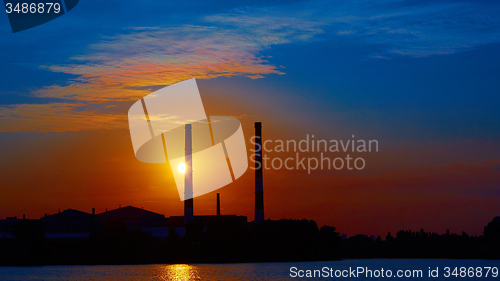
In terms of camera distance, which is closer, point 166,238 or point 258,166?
point 258,166

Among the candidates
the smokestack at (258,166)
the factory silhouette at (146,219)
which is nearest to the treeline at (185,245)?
the factory silhouette at (146,219)

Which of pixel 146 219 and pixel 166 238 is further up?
pixel 146 219

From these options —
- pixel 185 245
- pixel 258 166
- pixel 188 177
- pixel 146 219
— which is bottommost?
pixel 185 245

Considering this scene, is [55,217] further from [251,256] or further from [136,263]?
[251,256]

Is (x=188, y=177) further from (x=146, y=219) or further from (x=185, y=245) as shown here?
(x=146, y=219)

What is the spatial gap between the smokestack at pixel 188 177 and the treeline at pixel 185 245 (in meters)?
4.11

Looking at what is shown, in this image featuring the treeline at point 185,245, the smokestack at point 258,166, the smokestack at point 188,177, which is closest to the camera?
the treeline at point 185,245

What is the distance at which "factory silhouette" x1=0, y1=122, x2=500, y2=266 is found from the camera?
4001 inches

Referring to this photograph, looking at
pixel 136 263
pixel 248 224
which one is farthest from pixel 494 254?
pixel 136 263

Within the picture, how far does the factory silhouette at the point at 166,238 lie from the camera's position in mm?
101625

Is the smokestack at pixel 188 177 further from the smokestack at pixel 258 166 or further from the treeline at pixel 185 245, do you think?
the smokestack at pixel 258 166

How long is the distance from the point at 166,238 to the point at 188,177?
1237 cm

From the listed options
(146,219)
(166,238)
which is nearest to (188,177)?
(166,238)

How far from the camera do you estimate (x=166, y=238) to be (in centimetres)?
11312
